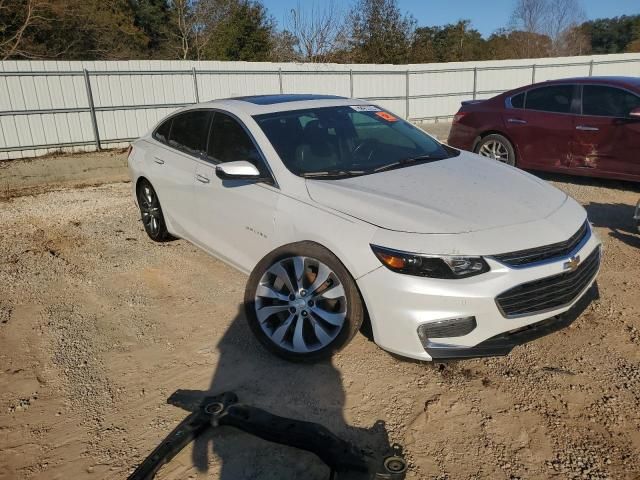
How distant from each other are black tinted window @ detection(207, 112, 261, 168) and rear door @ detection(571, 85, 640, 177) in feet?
16.6

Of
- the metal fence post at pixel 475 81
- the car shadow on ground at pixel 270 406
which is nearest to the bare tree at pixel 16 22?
the metal fence post at pixel 475 81

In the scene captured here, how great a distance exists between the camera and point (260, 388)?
306cm

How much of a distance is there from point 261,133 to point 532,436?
2576 mm

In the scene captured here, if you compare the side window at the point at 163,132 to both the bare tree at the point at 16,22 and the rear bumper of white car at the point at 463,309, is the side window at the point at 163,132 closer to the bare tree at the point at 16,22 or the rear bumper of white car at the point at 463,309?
the rear bumper of white car at the point at 463,309

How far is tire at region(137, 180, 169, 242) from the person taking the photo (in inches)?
207

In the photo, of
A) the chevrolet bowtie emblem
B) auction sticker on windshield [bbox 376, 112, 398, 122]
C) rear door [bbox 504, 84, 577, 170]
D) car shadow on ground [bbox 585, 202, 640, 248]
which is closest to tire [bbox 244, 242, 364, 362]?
the chevrolet bowtie emblem

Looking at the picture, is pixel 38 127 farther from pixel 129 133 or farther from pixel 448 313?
pixel 448 313

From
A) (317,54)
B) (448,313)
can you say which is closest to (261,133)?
(448,313)

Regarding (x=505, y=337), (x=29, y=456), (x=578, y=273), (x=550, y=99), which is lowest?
(x=29, y=456)

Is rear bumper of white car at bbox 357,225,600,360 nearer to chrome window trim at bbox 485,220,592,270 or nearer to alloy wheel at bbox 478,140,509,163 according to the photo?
chrome window trim at bbox 485,220,592,270

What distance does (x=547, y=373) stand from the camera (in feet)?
10.1

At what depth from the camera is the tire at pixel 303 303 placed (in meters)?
2.99

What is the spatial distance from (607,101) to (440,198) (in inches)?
199

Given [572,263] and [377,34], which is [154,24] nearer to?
[377,34]
